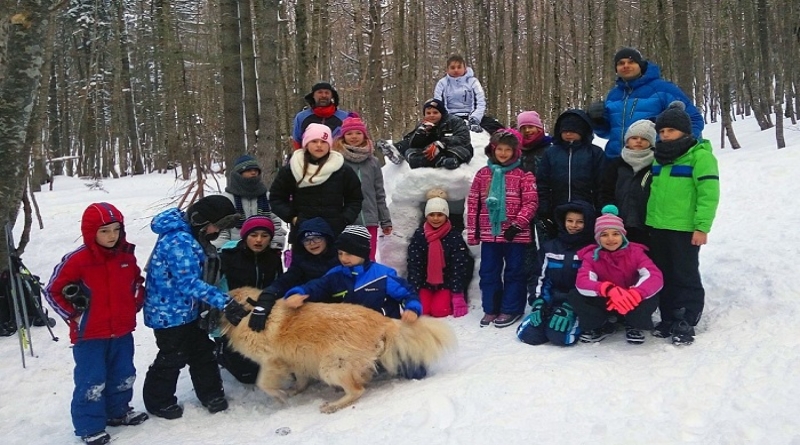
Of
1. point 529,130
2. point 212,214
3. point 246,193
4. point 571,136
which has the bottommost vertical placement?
point 212,214

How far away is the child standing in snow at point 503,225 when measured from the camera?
218 inches

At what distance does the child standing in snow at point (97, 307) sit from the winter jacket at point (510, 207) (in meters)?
3.20

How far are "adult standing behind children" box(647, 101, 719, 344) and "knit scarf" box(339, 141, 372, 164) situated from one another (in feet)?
9.02

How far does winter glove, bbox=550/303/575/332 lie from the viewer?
15.4 ft

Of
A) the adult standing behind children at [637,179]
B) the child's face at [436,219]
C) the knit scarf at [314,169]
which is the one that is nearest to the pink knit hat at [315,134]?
the knit scarf at [314,169]

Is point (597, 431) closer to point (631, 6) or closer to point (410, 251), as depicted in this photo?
point (410, 251)

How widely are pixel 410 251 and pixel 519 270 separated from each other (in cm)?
129

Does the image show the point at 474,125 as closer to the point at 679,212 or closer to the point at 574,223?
the point at 574,223

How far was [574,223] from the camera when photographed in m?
4.97

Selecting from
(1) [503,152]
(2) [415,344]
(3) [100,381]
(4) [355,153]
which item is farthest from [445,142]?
(3) [100,381]

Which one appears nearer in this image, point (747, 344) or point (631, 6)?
point (747, 344)

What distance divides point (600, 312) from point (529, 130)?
7.38 ft

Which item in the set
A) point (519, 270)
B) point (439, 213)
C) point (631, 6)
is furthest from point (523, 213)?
point (631, 6)

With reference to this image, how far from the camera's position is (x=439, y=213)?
6145 mm
